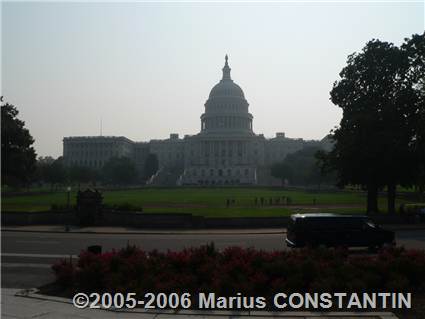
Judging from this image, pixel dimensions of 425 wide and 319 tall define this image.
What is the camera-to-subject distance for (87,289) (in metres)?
13.9

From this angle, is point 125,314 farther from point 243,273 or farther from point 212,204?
point 212,204

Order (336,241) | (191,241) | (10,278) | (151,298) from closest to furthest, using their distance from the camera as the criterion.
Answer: (151,298), (10,278), (336,241), (191,241)

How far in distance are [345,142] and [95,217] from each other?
20.8 m

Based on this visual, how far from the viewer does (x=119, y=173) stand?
142000mm

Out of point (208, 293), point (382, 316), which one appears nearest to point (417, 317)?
point (382, 316)

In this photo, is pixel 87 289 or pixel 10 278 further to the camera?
pixel 10 278

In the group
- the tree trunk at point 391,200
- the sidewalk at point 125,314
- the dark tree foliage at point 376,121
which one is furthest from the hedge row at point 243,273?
the tree trunk at point 391,200

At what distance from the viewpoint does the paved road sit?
1730 cm

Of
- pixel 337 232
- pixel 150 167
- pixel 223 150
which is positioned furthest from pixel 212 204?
pixel 223 150

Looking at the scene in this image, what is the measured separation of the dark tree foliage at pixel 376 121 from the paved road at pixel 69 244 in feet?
25.4

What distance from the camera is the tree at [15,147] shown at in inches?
2103

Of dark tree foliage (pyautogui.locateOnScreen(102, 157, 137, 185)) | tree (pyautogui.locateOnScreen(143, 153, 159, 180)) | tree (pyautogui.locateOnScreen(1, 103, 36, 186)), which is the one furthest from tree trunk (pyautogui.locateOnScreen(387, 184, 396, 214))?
tree (pyautogui.locateOnScreen(143, 153, 159, 180))

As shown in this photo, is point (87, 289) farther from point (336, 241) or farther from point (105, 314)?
point (336, 241)

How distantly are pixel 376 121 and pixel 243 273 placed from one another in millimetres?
29800
